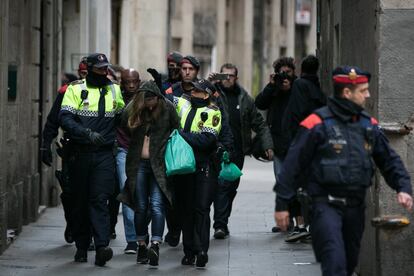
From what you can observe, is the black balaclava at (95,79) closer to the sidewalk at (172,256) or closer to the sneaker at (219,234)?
the sidewalk at (172,256)

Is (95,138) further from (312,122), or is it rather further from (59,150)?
(312,122)

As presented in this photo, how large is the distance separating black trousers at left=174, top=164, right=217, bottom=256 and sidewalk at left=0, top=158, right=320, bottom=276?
25 centimetres

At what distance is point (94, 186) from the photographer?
40.6 ft

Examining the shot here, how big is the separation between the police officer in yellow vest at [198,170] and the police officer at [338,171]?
11.1 feet

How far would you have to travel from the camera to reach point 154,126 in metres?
12.3

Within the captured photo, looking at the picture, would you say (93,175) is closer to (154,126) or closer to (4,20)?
(154,126)

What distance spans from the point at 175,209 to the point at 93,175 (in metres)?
1.12

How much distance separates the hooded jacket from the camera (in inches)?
483

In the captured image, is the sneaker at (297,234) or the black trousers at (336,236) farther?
the sneaker at (297,234)

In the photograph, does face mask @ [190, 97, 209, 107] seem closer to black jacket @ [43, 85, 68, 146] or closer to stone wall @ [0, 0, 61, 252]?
black jacket @ [43, 85, 68, 146]

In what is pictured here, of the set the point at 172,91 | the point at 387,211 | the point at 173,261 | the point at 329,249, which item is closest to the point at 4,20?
the point at 172,91

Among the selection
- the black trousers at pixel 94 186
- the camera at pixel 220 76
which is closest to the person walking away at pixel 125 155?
the black trousers at pixel 94 186

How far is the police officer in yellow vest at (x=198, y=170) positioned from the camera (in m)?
12.3

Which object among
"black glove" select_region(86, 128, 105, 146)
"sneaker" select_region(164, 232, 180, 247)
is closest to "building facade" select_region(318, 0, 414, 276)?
"black glove" select_region(86, 128, 105, 146)
